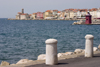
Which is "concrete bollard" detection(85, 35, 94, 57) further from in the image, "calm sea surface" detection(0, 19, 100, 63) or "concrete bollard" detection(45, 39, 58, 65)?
"calm sea surface" detection(0, 19, 100, 63)

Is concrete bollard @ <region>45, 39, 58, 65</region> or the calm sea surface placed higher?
concrete bollard @ <region>45, 39, 58, 65</region>

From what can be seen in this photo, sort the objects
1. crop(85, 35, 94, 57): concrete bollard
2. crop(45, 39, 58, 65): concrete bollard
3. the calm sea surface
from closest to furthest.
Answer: crop(45, 39, 58, 65): concrete bollard < crop(85, 35, 94, 57): concrete bollard < the calm sea surface

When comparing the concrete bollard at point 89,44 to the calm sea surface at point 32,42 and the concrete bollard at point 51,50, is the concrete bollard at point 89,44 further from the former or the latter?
the calm sea surface at point 32,42

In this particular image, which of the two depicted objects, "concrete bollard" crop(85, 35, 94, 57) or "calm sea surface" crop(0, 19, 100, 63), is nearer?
"concrete bollard" crop(85, 35, 94, 57)

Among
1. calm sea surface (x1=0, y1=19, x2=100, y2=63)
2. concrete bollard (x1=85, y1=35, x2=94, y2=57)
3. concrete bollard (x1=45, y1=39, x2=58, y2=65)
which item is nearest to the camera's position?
concrete bollard (x1=45, y1=39, x2=58, y2=65)

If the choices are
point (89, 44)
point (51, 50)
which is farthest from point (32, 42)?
point (51, 50)

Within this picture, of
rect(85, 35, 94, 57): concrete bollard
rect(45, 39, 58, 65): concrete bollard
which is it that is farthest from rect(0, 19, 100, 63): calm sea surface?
rect(45, 39, 58, 65): concrete bollard

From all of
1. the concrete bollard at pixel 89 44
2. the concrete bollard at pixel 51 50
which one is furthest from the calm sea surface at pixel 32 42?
the concrete bollard at pixel 51 50

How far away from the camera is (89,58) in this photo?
967 cm

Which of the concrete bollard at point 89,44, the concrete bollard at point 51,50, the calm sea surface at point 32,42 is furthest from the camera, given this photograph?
the calm sea surface at point 32,42

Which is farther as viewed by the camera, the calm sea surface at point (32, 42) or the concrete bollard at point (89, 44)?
the calm sea surface at point (32, 42)

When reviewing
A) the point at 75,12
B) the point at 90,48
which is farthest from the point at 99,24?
the point at 75,12

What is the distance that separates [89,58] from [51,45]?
2.52 m

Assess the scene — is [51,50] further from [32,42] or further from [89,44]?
[32,42]
